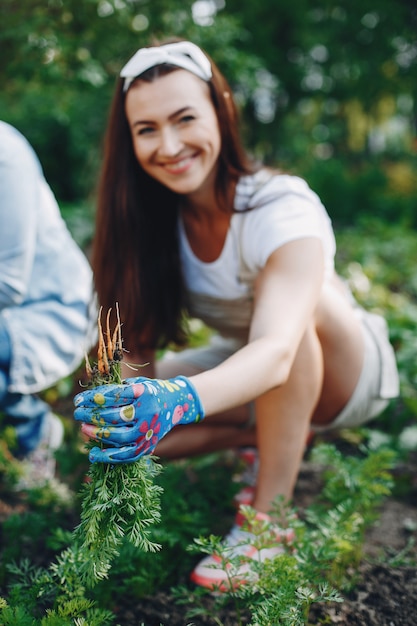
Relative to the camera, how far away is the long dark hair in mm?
2152

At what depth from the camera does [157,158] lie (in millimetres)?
2025

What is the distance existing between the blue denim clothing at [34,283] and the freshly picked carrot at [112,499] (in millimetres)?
1219

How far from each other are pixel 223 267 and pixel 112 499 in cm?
106

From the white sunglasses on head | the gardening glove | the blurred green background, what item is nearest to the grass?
the gardening glove

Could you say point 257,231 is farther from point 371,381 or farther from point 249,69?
point 249,69

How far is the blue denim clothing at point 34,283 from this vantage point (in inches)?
95.0

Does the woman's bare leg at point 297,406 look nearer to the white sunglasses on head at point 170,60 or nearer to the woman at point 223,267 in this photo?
the woman at point 223,267

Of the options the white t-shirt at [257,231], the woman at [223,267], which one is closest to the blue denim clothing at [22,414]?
the woman at [223,267]

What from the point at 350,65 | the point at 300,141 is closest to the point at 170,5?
the point at 350,65

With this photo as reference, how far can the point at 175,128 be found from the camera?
1990 millimetres

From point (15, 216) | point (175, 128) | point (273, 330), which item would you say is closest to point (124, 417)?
point (273, 330)

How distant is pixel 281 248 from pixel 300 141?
505 inches

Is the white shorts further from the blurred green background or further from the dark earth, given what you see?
the blurred green background

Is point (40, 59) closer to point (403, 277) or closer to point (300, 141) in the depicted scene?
point (403, 277)
